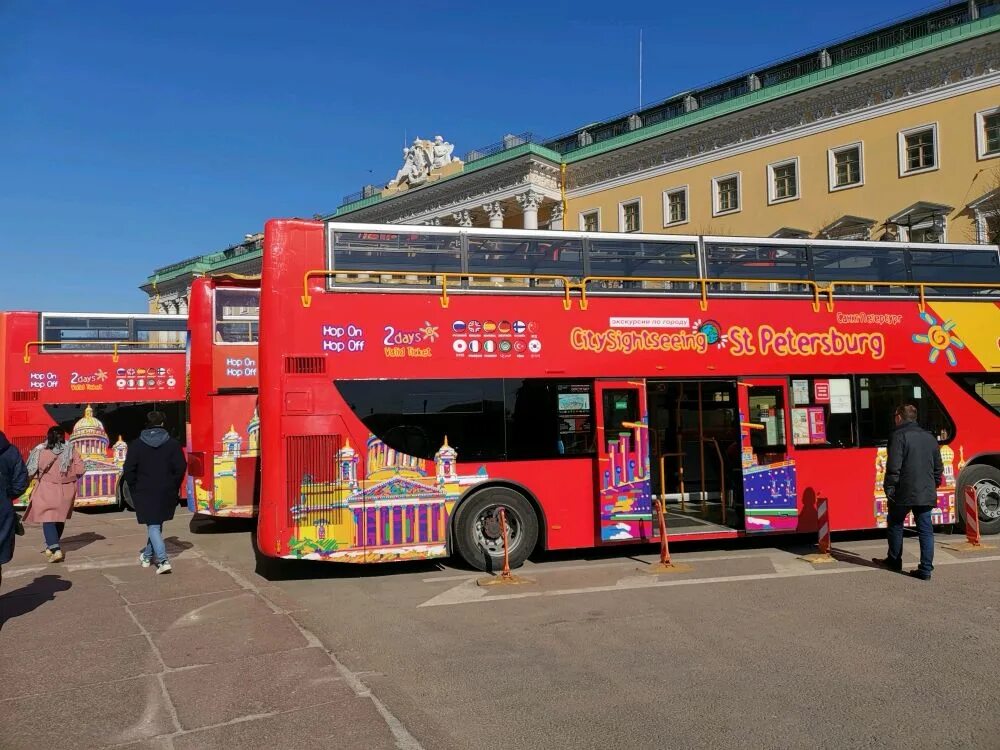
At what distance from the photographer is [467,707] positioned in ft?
14.9

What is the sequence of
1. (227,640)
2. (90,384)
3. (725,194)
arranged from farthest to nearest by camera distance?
1. (725,194)
2. (90,384)
3. (227,640)

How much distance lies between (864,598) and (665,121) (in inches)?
1498

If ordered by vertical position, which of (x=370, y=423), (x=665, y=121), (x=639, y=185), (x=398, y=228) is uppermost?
(x=665, y=121)

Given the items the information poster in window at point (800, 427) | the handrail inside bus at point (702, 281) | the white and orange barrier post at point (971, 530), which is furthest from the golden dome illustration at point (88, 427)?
the white and orange barrier post at point (971, 530)

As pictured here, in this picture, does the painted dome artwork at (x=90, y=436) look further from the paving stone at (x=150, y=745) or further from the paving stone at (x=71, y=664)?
the paving stone at (x=150, y=745)

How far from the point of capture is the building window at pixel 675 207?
1606 inches

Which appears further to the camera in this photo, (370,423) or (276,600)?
(370,423)

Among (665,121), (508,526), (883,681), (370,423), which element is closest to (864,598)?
(883,681)

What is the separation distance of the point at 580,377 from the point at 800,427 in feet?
10.3

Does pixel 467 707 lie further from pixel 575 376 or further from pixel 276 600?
pixel 575 376

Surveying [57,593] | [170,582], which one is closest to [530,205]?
[170,582]

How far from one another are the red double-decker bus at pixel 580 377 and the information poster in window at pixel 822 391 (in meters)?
0.02

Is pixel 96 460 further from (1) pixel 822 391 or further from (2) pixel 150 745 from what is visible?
(1) pixel 822 391

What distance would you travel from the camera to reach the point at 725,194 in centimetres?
3928
